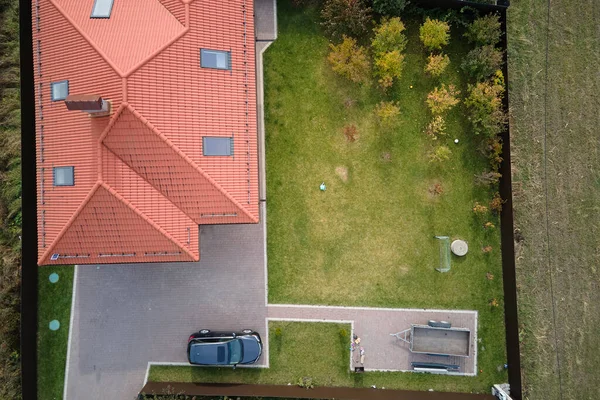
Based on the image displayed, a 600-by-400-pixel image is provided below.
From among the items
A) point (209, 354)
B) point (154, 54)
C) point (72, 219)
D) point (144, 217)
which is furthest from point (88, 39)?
point (209, 354)

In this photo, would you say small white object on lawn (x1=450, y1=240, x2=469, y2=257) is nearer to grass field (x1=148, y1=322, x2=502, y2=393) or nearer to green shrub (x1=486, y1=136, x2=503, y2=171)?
green shrub (x1=486, y1=136, x2=503, y2=171)

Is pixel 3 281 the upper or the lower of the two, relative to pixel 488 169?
lower

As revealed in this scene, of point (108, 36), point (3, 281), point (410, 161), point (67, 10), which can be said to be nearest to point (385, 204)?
point (410, 161)

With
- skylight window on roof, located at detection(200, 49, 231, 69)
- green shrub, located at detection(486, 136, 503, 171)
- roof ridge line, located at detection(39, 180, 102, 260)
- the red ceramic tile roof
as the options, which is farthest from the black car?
green shrub, located at detection(486, 136, 503, 171)

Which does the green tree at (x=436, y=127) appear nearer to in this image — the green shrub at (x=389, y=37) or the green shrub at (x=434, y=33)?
the green shrub at (x=434, y=33)

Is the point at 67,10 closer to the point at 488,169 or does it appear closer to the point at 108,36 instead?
the point at 108,36

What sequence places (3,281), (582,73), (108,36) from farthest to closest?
(582,73) → (3,281) → (108,36)
